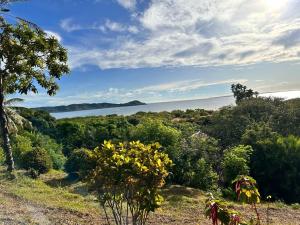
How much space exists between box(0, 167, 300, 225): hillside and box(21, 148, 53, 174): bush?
3969 millimetres

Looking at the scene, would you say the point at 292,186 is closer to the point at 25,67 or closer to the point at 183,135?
the point at 183,135

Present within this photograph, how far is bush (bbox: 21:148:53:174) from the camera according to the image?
934 inches

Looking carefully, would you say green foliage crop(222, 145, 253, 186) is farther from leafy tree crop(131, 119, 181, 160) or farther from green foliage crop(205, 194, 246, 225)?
green foliage crop(205, 194, 246, 225)

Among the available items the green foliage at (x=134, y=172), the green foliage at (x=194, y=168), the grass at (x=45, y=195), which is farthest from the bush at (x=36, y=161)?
Answer: the green foliage at (x=134, y=172)

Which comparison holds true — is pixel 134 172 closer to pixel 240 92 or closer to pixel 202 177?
pixel 202 177

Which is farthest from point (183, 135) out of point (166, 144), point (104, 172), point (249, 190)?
point (249, 190)

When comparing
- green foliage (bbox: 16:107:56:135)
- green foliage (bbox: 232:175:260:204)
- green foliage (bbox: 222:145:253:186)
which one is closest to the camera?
green foliage (bbox: 232:175:260:204)

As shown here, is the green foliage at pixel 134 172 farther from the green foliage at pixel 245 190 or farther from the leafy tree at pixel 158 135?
the leafy tree at pixel 158 135

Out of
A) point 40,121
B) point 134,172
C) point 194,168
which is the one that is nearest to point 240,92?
point 40,121

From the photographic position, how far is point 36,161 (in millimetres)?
23766

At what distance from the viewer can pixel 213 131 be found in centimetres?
3394

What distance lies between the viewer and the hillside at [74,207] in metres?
12.5

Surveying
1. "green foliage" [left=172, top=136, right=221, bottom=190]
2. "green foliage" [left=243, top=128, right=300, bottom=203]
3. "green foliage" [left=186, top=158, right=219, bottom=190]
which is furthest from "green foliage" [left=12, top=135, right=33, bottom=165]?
"green foliage" [left=243, top=128, right=300, bottom=203]

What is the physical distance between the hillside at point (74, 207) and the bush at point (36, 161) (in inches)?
156
